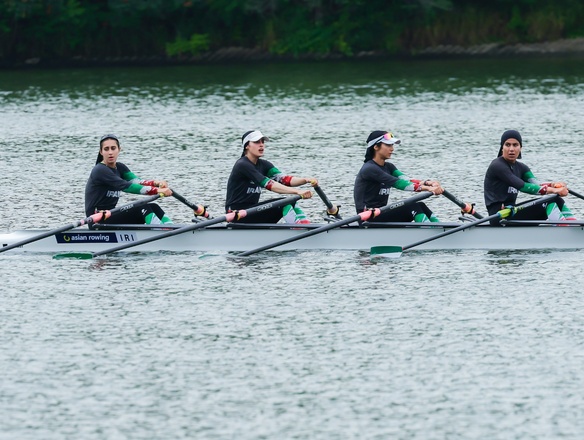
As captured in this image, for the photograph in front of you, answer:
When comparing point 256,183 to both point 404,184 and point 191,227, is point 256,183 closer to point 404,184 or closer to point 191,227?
point 191,227

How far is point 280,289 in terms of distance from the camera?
52.9 feet

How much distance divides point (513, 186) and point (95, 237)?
609 cm

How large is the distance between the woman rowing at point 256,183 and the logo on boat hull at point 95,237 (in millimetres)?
1547

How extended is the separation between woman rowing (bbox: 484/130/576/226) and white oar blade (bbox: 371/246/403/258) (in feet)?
4.62

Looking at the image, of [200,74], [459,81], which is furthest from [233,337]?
[200,74]

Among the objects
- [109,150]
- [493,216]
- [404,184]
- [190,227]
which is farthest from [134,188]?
[493,216]

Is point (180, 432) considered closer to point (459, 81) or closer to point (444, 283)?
point (444, 283)

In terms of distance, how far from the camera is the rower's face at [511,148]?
1748cm

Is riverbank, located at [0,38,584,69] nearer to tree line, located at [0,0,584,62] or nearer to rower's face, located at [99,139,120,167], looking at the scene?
tree line, located at [0,0,584,62]

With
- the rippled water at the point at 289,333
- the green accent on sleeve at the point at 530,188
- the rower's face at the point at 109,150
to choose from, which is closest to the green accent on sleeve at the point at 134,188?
the rower's face at the point at 109,150

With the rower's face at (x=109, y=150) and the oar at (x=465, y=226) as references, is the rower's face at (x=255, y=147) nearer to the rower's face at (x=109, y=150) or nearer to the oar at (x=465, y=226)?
the rower's face at (x=109, y=150)

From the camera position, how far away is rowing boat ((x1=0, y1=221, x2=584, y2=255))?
17.6 metres

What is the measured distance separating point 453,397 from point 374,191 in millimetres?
6396

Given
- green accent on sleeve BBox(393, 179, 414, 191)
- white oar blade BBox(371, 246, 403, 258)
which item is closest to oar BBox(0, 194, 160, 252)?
white oar blade BBox(371, 246, 403, 258)
